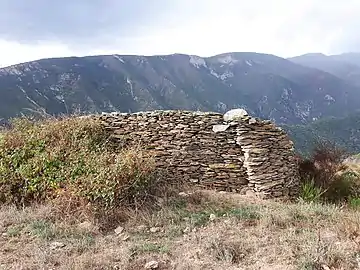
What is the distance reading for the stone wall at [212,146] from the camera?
313 inches

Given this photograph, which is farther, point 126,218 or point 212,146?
point 212,146

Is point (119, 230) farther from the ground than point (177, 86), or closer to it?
farther from the ground

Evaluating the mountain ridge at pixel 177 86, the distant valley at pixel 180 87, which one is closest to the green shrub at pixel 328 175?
the distant valley at pixel 180 87

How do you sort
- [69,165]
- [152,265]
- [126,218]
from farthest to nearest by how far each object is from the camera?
[69,165], [126,218], [152,265]

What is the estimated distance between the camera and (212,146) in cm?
811

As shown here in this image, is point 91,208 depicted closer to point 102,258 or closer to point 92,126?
point 102,258

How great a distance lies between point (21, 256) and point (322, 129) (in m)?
55.3

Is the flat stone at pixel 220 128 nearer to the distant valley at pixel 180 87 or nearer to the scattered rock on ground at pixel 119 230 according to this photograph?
the scattered rock on ground at pixel 119 230

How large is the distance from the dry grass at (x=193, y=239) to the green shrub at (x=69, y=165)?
0.39 metres

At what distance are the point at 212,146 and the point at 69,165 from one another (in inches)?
110

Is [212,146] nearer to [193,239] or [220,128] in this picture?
[220,128]

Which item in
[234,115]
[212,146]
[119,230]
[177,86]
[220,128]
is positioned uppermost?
[234,115]

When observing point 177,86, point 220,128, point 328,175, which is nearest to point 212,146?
point 220,128

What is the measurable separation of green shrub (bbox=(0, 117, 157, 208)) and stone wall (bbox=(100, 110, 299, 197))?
69cm
